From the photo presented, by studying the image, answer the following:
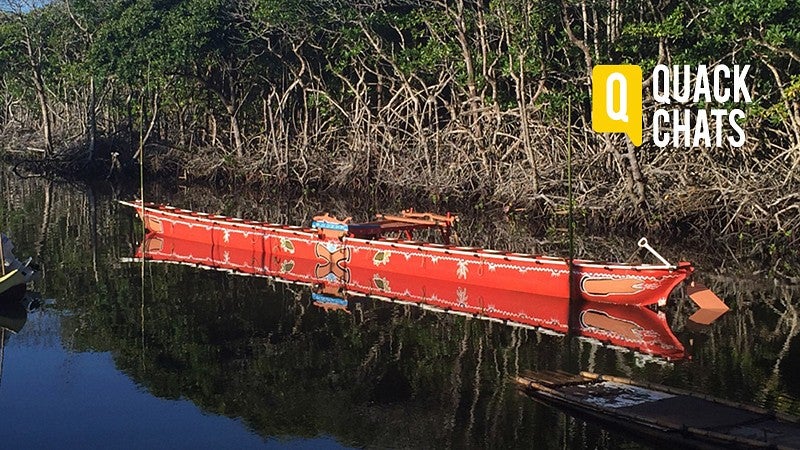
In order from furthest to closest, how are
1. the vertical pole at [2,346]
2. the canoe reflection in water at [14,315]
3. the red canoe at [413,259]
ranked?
the red canoe at [413,259] → the canoe reflection in water at [14,315] → the vertical pole at [2,346]

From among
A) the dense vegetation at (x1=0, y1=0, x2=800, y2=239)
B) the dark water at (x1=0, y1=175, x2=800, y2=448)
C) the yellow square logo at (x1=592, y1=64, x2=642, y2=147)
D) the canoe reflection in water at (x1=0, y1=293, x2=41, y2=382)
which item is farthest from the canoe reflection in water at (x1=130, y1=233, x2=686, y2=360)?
the yellow square logo at (x1=592, y1=64, x2=642, y2=147)

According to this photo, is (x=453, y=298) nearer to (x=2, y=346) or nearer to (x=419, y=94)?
(x=2, y=346)

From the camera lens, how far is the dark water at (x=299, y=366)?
13.5 m

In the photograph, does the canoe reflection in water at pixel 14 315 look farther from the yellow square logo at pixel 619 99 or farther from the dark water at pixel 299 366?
the yellow square logo at pixel 619 99

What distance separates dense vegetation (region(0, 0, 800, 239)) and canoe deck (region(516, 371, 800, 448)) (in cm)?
924

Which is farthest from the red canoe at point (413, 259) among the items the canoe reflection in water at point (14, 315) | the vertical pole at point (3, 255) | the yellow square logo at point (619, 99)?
the yellow square logo at point (619, 99)

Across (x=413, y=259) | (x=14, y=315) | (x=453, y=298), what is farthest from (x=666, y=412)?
(x=14, y=315)

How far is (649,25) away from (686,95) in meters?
1.99

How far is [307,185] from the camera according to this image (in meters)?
41.1

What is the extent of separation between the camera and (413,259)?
74.3ft

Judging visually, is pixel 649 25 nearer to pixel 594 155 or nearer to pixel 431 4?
pixel 594 155

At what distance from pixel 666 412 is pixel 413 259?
1024 cm

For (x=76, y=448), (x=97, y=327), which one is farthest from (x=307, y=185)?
(x=76, y=448)

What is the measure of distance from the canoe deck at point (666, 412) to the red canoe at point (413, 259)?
5.19m
